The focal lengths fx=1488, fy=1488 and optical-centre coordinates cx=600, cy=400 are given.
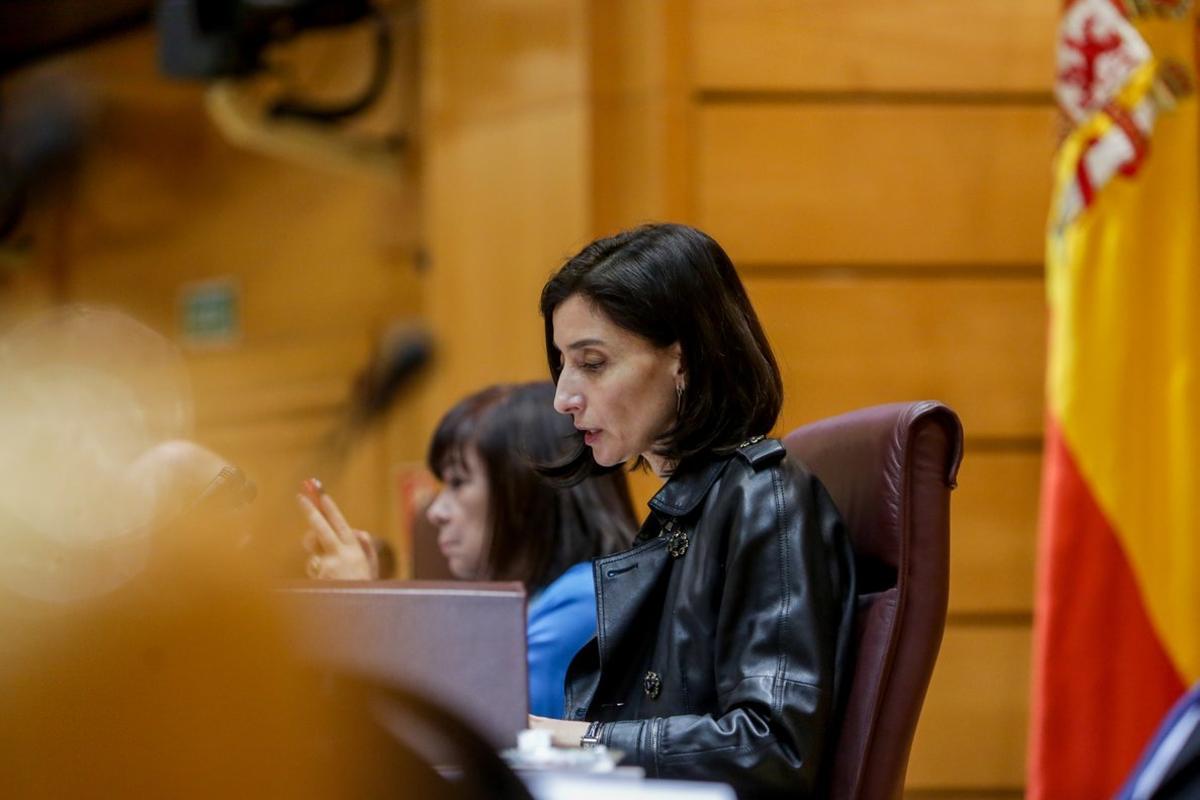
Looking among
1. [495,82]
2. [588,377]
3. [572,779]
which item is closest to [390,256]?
[495,82]

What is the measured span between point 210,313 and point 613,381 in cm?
426

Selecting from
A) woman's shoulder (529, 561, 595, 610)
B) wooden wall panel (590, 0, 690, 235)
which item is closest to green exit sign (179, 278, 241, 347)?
wooden wall panel (590, 0, 690, 235)

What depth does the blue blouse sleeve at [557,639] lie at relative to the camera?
1889mm

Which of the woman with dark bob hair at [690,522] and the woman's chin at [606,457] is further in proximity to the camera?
the woman's chin at [606,457]

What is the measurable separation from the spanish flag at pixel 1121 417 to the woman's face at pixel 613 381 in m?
1.71

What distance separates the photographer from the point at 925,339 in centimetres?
347

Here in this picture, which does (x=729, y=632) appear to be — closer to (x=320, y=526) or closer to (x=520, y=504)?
(x=320, y=526)

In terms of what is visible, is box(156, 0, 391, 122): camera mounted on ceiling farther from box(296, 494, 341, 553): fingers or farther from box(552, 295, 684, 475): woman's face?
box(552, 295, 684, 475): woman's face

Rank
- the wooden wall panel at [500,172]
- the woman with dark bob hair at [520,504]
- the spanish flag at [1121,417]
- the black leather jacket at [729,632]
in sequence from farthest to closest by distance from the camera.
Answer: the wooden wall panel at [500,172] < the spanish flag at [1121,417] < the woman with dark bob hair at [520,504] < the black leather jacket at [729,632]

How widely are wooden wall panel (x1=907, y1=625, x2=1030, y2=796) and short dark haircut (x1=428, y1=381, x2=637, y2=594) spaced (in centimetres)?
154

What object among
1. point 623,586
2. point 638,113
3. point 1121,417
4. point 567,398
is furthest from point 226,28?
point 623,586

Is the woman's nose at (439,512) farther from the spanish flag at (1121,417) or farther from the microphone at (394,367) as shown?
the spanish flag at (1121,417)

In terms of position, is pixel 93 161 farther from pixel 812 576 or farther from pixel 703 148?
pixel 812 576

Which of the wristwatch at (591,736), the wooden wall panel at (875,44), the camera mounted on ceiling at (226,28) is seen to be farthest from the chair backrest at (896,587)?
the camera mounted on ceiling at (226,28)
